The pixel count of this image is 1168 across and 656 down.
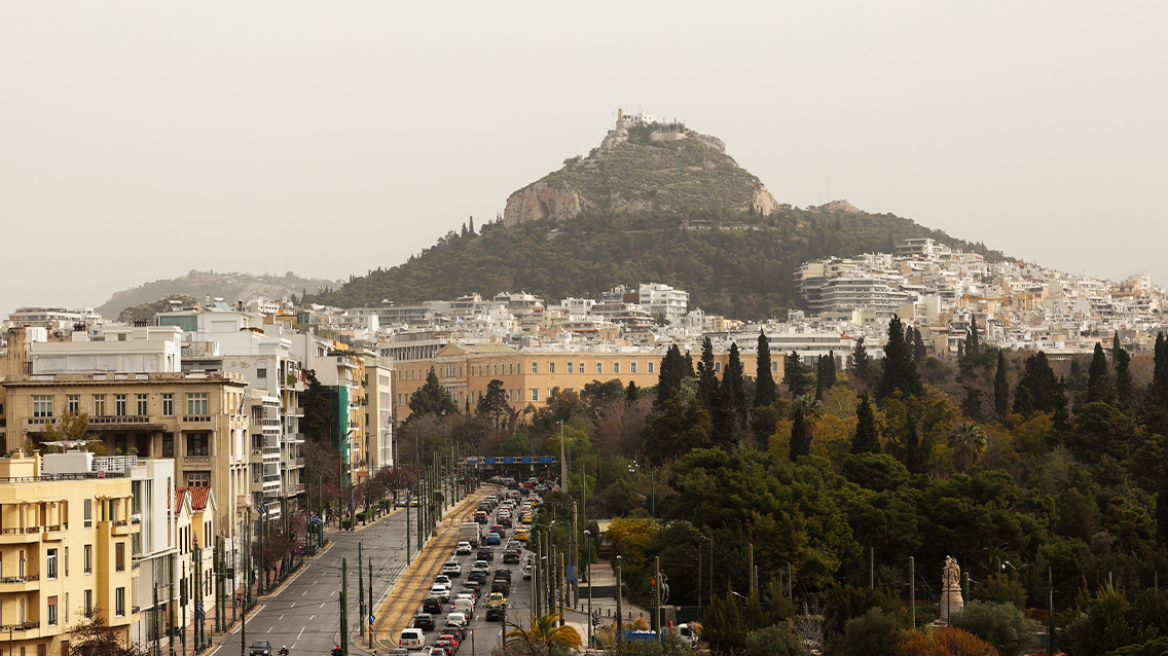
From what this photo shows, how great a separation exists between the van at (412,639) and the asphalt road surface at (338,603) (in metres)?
0.86

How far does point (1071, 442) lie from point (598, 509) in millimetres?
29834

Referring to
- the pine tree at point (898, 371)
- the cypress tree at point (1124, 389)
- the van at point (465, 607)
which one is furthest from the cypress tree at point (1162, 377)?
the van at point (465, 607)

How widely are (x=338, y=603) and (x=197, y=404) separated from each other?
16016 mm

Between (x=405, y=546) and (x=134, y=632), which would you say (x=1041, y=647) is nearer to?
(x=134, y=632)

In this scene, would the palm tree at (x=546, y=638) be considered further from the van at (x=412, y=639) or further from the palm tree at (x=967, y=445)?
the palm tree at (x=967, y=445)

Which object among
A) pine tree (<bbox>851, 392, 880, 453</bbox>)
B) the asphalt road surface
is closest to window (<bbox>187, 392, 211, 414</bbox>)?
the asphalt road surface

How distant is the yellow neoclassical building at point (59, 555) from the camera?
202 feet

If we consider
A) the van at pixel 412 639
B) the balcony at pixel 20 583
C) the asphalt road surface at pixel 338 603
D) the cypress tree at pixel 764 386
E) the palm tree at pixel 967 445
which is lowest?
the asphalt road surface at pixel 338 603

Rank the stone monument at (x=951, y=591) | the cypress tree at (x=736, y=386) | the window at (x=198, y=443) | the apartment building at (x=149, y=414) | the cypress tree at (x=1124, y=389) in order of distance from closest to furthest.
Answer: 1. the stone monument at (x=951, y=591)
2. the apartment building at (x=149, y=414)
3. the window at (x=198, y=443)
4. the cypress tree at (x=1124, y=389)
5. the cypress tree at (x=736, y=386)

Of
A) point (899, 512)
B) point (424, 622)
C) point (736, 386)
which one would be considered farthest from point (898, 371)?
point (424, 622)

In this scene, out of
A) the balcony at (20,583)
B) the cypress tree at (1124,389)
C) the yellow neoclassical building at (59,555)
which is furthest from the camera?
the cypress tree at (1124,389)

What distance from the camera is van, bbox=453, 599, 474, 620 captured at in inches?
2965

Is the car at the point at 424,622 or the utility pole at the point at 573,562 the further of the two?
the utility pole at the point at 573,562

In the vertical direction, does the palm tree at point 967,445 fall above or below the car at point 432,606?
above
